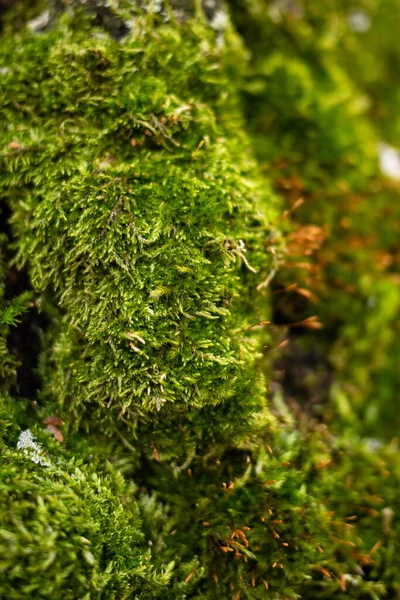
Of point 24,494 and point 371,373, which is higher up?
point 24,494

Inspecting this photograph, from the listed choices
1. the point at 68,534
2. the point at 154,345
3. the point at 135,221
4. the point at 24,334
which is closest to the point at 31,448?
the point at 68,534

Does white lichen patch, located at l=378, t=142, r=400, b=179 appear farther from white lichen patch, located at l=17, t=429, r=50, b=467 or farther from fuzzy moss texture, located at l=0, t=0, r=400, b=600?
white lichen patch, located at l=17, t=429, r=50, b=467

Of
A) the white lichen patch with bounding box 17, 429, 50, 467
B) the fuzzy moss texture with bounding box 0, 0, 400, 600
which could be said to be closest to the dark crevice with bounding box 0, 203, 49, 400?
the fuzzy moss texture with bounding box 0, 0, 400, 600

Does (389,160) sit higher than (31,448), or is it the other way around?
(31,448)

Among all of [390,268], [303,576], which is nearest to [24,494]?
[303,576]

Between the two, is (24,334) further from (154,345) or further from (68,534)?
(68,534)

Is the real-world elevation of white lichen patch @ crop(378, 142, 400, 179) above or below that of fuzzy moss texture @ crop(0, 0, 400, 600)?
below

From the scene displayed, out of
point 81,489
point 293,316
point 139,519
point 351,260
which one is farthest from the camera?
point 351,260

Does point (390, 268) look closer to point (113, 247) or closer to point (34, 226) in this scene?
point (113, 247)
